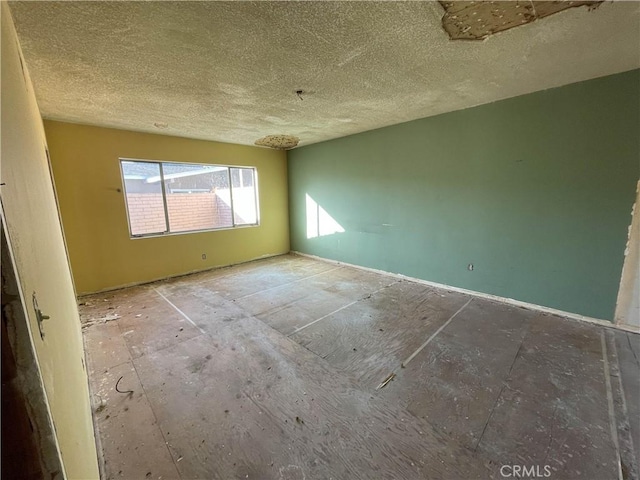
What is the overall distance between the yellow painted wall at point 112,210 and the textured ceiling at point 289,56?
1.74 ft

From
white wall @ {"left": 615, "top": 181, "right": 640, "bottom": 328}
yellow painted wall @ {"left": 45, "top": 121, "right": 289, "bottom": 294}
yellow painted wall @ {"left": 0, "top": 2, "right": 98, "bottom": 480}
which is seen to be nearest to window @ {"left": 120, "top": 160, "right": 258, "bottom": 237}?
yellow painted wall @ {"left": 45, "top": 121, "right": 289, "bottom": 294}

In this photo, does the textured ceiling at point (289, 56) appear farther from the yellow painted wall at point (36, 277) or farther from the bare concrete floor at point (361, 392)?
the bare concrete floor at point (361, 392)

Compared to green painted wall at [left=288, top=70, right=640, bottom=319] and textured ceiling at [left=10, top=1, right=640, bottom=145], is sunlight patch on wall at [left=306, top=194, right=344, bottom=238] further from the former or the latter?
Answer: textured ceiling at [left=10, top=1, right=640, bottom=145]

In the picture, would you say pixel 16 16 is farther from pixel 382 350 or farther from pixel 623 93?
pixel 623 93

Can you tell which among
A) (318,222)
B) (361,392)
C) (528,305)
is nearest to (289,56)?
(361,392)

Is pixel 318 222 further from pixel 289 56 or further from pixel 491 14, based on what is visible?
pixel 491 14

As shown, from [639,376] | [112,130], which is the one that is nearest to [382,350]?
[639,376]

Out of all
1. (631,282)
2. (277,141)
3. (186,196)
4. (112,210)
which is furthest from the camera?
(277,141)

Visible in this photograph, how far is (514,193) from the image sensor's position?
317cm

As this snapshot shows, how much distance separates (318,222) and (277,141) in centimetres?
181

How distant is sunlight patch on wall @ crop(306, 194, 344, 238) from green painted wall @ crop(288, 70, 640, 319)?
69 centimetres

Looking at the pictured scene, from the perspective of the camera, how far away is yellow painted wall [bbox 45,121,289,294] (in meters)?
3.61

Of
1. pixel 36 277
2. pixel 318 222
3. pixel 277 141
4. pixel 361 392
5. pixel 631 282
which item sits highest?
pixel 277 141

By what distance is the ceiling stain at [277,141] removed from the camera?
4728mm
